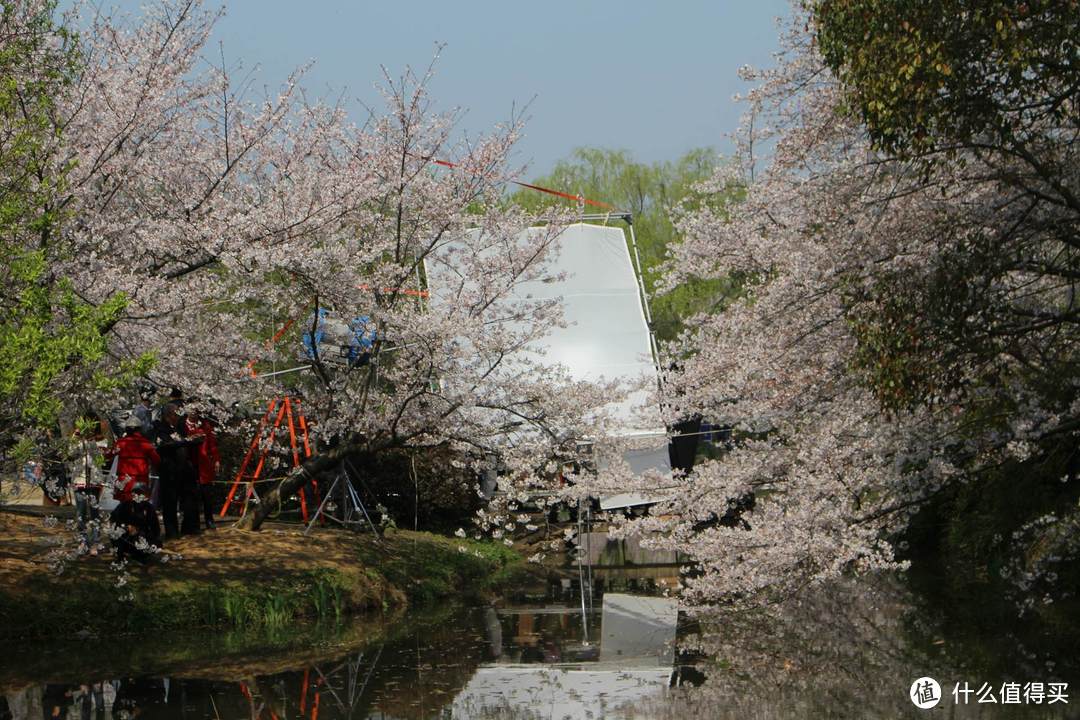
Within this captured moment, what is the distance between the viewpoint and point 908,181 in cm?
1046

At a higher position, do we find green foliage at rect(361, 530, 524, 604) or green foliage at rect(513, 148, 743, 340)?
green foliage at rect(513, 148, 743, 340)

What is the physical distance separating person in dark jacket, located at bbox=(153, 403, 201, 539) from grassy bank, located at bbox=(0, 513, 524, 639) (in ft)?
0.80

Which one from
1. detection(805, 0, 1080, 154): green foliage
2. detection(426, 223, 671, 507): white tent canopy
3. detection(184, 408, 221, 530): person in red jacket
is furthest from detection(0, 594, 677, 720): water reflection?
detection(426, 223, 671, 507): white tent canopy

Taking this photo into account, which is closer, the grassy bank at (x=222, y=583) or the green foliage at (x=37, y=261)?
the green foliage at (x=37, y=261)

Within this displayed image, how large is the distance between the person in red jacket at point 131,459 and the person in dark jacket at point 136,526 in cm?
8

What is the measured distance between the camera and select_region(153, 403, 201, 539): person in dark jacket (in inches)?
514

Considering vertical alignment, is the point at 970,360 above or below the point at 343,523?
above

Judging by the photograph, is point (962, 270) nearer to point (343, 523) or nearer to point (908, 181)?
point (908, 181)

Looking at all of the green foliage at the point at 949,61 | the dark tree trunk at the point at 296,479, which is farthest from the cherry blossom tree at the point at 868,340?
the dark tree trunk at the point at 296,479

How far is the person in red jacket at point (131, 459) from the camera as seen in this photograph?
11.5 metres

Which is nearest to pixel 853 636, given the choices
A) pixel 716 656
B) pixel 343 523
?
pixel 716 656

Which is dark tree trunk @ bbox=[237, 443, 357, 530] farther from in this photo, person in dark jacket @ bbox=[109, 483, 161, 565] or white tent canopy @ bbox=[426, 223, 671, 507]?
white tent canopy @ bbox=[426, 223, 671, 507]

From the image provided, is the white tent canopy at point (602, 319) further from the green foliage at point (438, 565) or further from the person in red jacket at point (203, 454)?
the person in red jacket at point (203, 454)

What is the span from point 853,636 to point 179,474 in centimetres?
728
